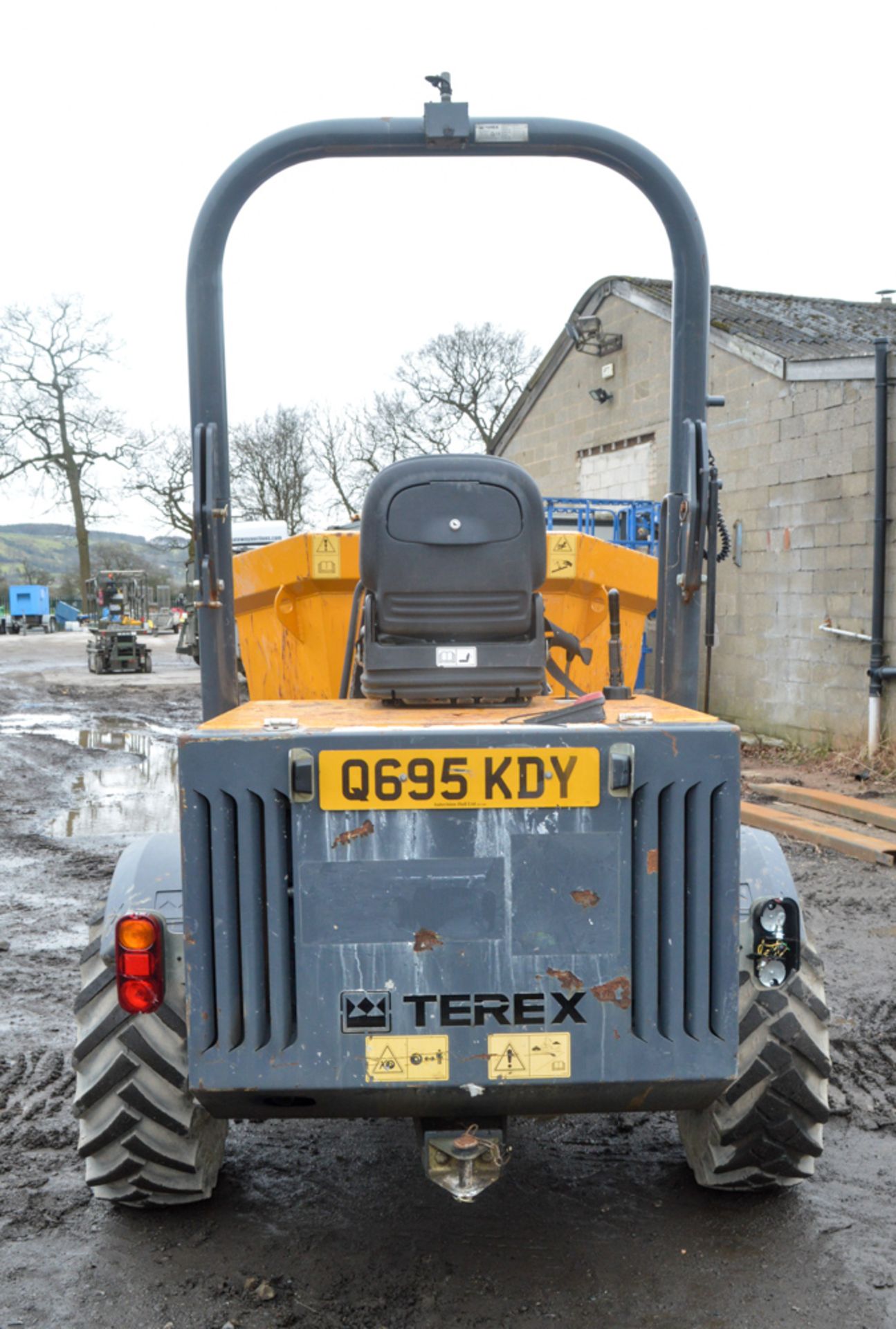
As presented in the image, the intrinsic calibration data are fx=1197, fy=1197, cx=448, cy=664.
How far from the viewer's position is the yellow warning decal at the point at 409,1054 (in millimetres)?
2873

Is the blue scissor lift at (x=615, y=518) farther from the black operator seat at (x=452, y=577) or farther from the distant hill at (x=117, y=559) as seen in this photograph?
the distant hill at (x=117, y=559)

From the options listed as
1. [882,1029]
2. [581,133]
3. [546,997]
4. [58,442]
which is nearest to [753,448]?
[882,1029]

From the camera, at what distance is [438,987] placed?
2871mm

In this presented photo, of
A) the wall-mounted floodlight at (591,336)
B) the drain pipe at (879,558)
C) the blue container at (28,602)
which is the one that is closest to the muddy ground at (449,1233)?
the drain pipe at (879,558)

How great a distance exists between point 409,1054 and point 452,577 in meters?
1.26

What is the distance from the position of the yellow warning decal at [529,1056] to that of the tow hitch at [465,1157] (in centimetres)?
24

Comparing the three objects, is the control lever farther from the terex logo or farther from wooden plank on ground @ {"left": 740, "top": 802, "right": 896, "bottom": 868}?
wooden plank on ground @ {"left": 740, "top": 802, "right": 896, "bottom": 868}

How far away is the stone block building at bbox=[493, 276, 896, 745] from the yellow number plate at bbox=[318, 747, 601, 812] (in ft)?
28.9

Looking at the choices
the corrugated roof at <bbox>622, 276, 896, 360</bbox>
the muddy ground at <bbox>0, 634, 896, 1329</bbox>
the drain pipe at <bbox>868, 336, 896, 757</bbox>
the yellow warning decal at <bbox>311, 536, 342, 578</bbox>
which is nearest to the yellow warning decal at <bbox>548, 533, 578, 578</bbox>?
the yellow warning decal at <bbox>311, 536, 342, 578</bbox>

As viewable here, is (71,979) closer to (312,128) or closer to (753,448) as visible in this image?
(312,128)

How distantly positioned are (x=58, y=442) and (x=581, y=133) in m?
41.1

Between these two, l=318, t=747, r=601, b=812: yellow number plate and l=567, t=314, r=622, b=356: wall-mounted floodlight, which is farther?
l=567, t=314, r=622, b=356: wall-mounted floodlight

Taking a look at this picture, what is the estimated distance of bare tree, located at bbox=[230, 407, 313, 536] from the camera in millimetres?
44531

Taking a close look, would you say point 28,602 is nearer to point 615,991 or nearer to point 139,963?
point 139,963
